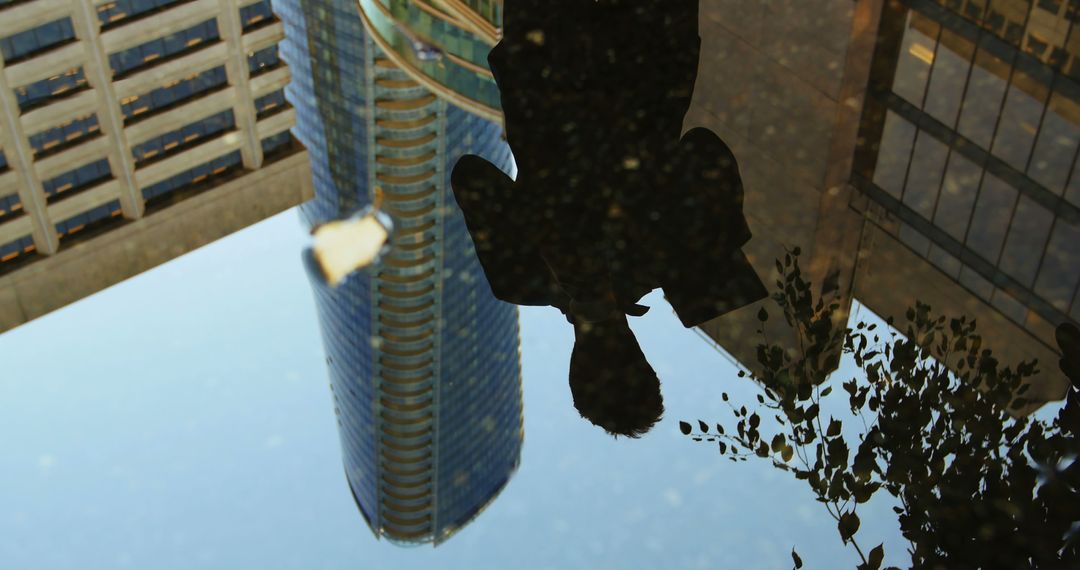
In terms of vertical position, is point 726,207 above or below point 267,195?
above

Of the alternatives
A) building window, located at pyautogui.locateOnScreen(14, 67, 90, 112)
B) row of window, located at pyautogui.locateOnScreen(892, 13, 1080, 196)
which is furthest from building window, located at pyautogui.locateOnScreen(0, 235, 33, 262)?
row of window, located at pyautogui.locateOnScreen(892, 13, 1080, 196)

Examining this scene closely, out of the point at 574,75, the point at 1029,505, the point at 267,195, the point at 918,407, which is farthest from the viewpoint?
the point at 267,195

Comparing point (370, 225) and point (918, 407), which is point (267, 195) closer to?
point (370, 225)

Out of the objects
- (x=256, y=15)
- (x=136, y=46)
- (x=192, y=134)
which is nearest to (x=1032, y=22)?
(x=256, y=15)

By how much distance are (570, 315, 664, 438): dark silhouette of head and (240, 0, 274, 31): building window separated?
1316 inches

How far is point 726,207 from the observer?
1152cm

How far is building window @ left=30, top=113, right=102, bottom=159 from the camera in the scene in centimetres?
3928

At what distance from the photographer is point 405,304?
64.0 meters

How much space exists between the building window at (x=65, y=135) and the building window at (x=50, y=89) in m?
0.90

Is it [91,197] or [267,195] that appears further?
[267,195]

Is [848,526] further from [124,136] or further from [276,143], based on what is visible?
[276,143]

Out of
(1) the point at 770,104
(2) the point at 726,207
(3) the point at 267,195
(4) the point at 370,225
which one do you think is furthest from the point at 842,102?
(3) the point at 267,195

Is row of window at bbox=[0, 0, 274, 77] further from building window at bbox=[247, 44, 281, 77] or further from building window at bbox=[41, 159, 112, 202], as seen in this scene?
building window at bbox=[41, 159, 112, 202]

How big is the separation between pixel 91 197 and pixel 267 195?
5.42 metres
